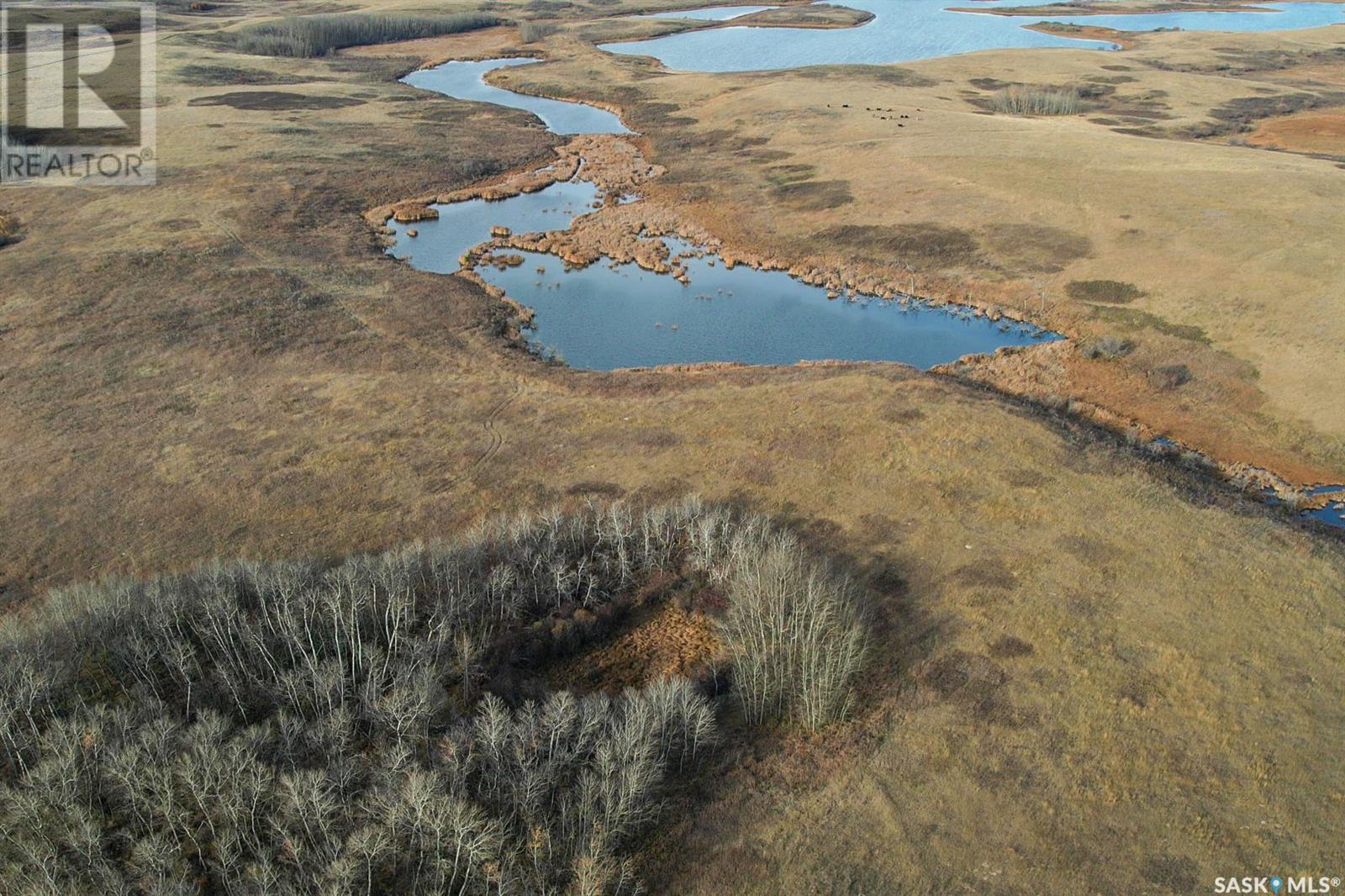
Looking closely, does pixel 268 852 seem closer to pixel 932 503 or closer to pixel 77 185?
pixel 932 503

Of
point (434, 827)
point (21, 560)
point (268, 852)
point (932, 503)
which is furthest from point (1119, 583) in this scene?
point (21, 560)

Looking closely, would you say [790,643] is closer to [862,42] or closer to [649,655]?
[649,655]

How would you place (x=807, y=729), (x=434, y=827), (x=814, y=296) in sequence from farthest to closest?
(x=814, y=296)
(x=807, y=729)
(x=434, y=827)

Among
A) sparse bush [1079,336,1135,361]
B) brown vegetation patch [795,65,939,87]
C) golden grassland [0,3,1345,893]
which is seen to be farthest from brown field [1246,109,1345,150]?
sparse bush [1079,336,1135,361]

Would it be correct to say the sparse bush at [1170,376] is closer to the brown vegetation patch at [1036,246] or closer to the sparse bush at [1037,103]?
the brown vegetation patch at [1036,246]

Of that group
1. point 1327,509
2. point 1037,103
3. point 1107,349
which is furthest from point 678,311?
point 1037,103
